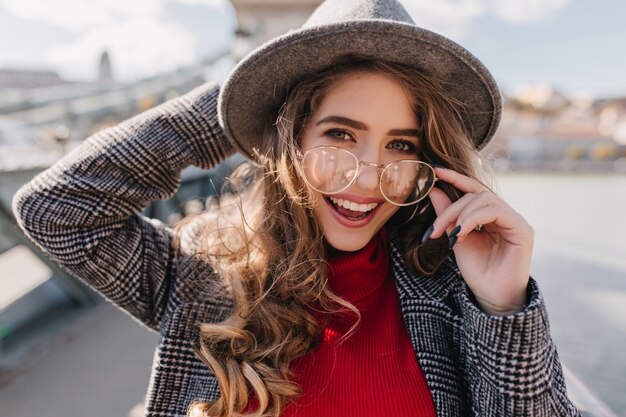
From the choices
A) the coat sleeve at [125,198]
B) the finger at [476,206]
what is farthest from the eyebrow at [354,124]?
the coat sleeve at [125,198]

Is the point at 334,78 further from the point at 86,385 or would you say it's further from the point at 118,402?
the point at 86,385

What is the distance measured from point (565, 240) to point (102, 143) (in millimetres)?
5175

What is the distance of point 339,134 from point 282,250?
1.19 feet

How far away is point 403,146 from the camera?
4.05ft

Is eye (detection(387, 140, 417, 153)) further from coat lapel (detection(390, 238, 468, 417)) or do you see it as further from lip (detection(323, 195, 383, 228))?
coat lapel (detection(390, 238, 468, 417))

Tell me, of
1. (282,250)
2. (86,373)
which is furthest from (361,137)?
(86,373)

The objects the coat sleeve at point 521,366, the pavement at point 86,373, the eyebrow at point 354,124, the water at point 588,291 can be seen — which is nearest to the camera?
the coat sleeve at point 521,366

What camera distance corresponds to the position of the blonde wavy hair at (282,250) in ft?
3.48

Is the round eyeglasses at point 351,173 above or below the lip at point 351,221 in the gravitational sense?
above

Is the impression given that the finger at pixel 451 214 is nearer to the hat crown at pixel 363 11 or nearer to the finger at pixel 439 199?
the finger at pixel 439 199

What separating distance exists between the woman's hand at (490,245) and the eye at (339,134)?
27cm

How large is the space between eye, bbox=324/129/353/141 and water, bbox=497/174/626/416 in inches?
24.5

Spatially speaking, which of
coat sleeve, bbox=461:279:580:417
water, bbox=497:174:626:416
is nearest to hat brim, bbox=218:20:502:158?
water, bbox=497:174:626:416

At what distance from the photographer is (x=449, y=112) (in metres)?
1.24
